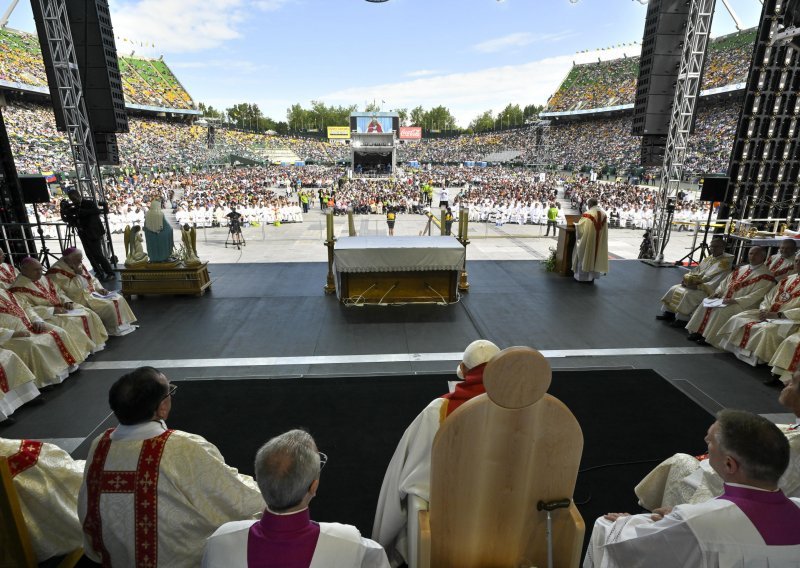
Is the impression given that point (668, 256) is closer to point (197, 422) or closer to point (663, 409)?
point (663, 409)

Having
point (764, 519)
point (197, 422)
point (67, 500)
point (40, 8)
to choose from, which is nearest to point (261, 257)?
point (40, 8)

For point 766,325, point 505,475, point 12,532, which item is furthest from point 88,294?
point 766,325

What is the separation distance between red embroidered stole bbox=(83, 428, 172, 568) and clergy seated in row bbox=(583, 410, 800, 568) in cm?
215

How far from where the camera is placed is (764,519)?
1720 mm

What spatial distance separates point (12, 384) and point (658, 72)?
A: 1384cm

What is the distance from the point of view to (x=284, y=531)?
163cm

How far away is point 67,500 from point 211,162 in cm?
5767

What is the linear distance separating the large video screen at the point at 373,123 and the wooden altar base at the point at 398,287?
52054mm

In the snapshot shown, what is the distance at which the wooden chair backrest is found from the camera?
2.28 meters

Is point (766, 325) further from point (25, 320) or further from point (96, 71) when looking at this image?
point (96, 71)

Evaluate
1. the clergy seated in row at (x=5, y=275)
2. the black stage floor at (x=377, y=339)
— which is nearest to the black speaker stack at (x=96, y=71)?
the black stage floor at (x=377, y=339)

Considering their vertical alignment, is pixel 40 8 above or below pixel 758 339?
above

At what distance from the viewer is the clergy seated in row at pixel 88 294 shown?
6219 millimetres

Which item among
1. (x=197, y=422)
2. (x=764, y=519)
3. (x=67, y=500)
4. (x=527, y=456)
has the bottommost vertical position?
(x=197, y=422)
